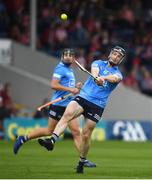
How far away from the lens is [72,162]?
61.3 ft

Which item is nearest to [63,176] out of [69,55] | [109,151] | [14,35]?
[69,55]

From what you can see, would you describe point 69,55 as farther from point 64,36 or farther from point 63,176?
point 64,36

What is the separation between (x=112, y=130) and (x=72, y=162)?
11.4 m

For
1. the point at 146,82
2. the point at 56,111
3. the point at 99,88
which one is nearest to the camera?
the point at 99,88

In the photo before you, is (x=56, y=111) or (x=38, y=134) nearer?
(x=56, y=111)

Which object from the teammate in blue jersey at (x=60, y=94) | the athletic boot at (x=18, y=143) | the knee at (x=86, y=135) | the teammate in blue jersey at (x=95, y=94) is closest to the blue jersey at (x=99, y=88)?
the teammate in blue jersey at (x=95, y=94)

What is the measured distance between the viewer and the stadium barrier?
29594 mm

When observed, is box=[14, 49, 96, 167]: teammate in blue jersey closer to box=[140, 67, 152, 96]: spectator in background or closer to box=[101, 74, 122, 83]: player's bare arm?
box=[101, 74, 122, 83]: player's bare arm

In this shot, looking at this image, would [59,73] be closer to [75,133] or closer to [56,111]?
[56,111]

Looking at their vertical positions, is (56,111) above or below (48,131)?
above

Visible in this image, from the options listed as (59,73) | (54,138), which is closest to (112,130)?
(59,73)

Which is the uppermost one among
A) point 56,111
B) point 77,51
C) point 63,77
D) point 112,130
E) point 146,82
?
point 63,77

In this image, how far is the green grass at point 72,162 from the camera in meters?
15.3

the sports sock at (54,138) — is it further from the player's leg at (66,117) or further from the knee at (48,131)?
the knee at (48,131)
